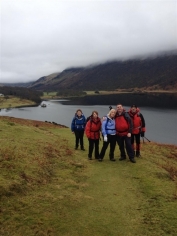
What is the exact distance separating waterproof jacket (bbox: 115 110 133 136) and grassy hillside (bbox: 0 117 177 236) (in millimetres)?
2065

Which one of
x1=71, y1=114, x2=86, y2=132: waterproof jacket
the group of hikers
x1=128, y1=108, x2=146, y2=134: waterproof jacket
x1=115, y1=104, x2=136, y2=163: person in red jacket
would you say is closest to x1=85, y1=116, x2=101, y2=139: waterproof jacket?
the group of hikers

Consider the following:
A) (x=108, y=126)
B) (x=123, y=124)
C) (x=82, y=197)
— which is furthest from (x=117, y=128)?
(x=82, y=197)

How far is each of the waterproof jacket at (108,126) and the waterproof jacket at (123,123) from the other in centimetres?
30

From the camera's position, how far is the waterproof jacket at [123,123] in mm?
15711

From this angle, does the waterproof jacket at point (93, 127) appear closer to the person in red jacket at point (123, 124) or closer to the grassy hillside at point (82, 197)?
the person in red jacket at point (123, 124)

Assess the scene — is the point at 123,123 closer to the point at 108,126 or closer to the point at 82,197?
the point at 108,126

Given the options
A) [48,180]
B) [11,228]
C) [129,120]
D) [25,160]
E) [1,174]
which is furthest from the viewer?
[129,120]

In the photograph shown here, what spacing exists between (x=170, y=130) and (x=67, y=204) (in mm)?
57209

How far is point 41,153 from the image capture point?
16250 millimetres

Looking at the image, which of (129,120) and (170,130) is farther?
(170,130)

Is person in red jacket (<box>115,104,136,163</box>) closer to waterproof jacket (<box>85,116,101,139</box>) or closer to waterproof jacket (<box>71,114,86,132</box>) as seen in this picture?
waterproof jacket (<box>85,116,101,139</box>)

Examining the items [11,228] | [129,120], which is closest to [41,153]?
[129,120]

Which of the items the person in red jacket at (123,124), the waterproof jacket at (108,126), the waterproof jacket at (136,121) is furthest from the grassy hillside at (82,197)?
the waterproof jacket at (136,121)

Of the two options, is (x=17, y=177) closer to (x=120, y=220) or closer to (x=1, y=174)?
(x=1, y=174)
